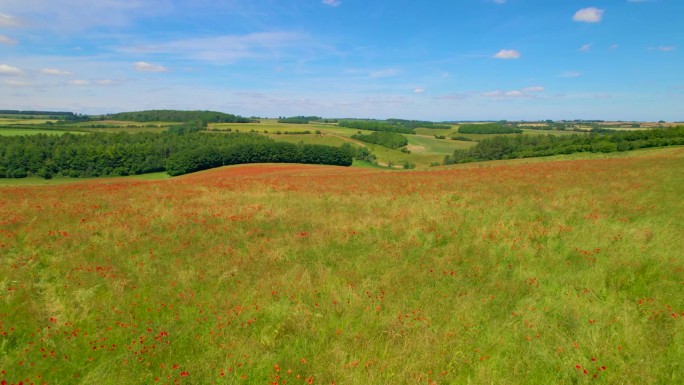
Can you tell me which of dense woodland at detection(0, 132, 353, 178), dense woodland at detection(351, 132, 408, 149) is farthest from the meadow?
dense woodland at detection(351, 132, 408, 149)

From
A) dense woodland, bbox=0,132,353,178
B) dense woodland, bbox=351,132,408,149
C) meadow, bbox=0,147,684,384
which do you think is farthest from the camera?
dense woodland, bbox=351,132,408,149

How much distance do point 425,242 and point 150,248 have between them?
7.22 meters

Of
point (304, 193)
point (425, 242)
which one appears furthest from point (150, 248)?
point (304, 193)

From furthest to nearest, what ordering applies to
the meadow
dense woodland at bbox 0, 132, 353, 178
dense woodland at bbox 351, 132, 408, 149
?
1. dense woodland at bbox 351, 132, 408, 149
2. dense woodland at bbox 0, 132, 353, 178
3. the meadow

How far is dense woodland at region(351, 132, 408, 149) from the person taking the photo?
137 metres

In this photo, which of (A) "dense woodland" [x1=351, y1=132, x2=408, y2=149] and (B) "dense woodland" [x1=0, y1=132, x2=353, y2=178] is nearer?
(B) "dense woodland" [x1=0, y1=132, x2=353, y2=178]

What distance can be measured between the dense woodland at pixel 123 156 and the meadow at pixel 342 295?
75872 millimetres

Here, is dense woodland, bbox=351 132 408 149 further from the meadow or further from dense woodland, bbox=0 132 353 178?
the meadow

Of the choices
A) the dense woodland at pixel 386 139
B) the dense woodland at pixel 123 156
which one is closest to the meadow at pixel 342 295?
the dense woodland at pixel 123 156

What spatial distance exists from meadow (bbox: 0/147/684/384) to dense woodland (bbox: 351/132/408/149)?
417ft

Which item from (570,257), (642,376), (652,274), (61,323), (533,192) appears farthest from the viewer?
(533,192)

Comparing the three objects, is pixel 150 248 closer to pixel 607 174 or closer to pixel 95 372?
pixel 95 372

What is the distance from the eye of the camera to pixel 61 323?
17.8ft

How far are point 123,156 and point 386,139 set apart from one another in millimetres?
93448
